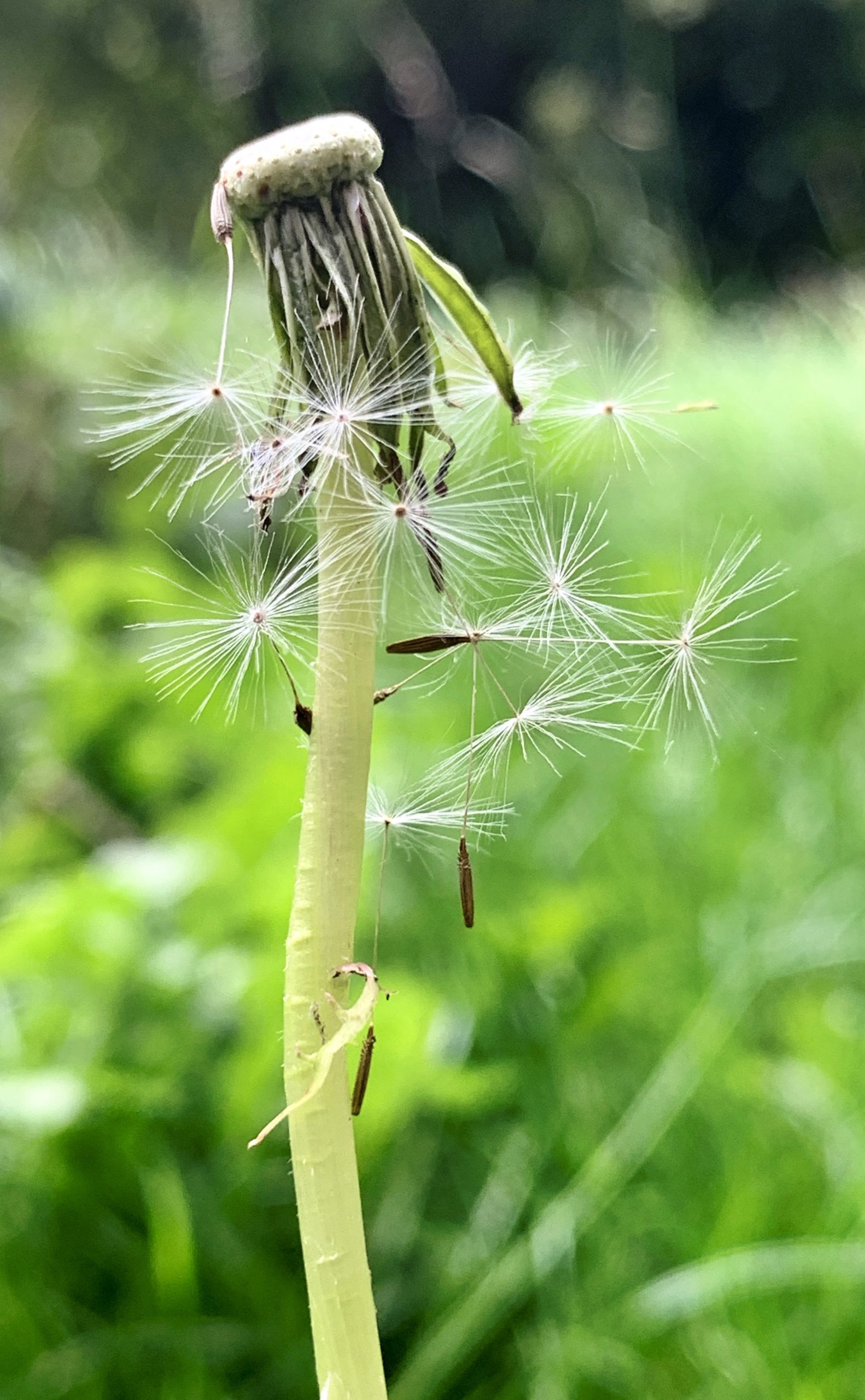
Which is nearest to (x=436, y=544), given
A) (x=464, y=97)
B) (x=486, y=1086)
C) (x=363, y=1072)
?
(x=363, y=1072)

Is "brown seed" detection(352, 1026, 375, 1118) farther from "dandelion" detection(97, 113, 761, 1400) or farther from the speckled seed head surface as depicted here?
the speckled seed head surface

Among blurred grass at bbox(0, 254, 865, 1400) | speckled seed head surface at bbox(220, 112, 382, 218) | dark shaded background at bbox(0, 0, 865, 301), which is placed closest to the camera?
speckled seed head surface at bbox(220, 112, 382, 218)

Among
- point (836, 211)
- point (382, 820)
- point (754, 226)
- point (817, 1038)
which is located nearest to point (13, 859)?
point (817, 1038)

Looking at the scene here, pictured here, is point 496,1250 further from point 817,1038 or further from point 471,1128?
point 817,1038

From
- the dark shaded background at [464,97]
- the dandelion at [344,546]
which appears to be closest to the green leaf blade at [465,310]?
the dandelion at [344,546]

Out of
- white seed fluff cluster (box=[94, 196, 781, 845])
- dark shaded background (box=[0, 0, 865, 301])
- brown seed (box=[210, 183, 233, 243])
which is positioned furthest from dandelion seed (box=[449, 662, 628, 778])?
dark shaded background (box=[0, 0, 865, 301])

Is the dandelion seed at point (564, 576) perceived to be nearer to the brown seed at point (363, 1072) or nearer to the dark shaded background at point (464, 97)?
the brown seed at point (363, 1072)
